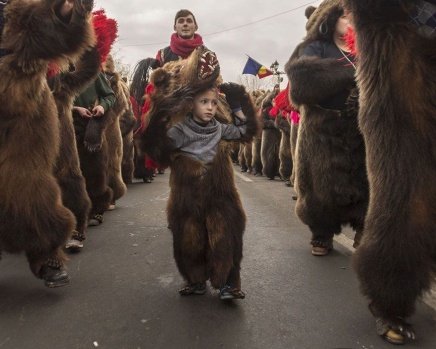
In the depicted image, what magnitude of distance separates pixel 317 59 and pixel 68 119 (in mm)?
2493

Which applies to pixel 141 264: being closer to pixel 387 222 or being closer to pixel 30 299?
pixel 30 299

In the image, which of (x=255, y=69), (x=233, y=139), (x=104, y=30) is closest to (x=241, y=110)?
(x=233, y=139)

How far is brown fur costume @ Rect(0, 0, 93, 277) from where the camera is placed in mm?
3207

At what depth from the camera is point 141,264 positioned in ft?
14.5

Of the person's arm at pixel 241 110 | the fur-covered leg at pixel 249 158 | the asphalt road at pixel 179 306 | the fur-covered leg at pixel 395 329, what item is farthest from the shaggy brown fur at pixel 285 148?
the fur-covered leg at pixel 395 329

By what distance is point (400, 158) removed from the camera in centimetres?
258

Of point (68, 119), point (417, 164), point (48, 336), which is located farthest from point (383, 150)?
point (68, 119)

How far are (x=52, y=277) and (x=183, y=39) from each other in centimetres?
284

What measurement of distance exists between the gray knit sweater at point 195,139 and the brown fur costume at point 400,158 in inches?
45.3

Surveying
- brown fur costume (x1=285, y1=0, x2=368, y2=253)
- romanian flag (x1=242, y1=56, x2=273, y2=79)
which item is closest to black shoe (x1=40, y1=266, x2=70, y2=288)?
brown fur costume (x1=285, y1=0, x2=368, y2=253)

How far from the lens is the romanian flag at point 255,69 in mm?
17270

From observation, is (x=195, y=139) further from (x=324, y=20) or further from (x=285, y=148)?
(x=285, y=148)

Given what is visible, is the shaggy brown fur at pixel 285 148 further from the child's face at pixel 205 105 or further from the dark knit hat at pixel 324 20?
the child's face at pixel 205 105

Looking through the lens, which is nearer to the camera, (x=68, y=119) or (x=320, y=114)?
(x=320, y=114)
